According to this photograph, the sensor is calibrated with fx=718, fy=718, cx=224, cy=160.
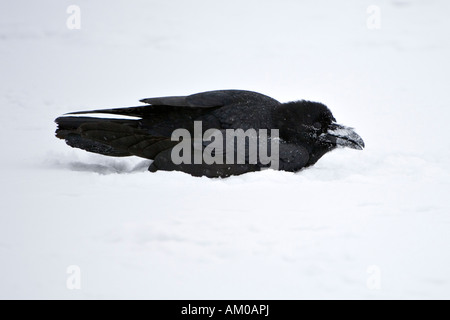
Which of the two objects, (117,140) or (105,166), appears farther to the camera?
(105,166)

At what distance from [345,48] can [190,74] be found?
8.62ft

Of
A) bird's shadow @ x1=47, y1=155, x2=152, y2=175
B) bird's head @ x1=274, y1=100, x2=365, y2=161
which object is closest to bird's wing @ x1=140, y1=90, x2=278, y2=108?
bird's head @ x1=274, y1=100, x2=365, y2=161

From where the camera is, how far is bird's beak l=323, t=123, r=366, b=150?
21.8 ft

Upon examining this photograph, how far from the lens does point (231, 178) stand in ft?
20.0

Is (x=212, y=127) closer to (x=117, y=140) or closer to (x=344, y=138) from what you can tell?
(x=117, y=140)

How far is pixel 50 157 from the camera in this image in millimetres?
6773

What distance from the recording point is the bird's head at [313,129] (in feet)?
21.8

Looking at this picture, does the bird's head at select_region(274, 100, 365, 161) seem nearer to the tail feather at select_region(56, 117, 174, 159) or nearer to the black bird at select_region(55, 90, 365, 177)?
the black bird at select_region(55, 90, 365, 177)

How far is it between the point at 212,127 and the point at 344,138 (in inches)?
48.7

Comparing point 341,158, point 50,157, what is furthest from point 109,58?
point 341,158

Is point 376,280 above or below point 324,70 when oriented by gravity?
below

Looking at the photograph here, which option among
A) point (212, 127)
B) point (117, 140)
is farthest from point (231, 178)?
point (117, 140)

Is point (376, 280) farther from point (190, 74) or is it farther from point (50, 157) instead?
point (190, 74)

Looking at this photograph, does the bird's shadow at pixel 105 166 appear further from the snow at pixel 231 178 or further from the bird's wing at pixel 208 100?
the bird's wing at pixel 208 100
